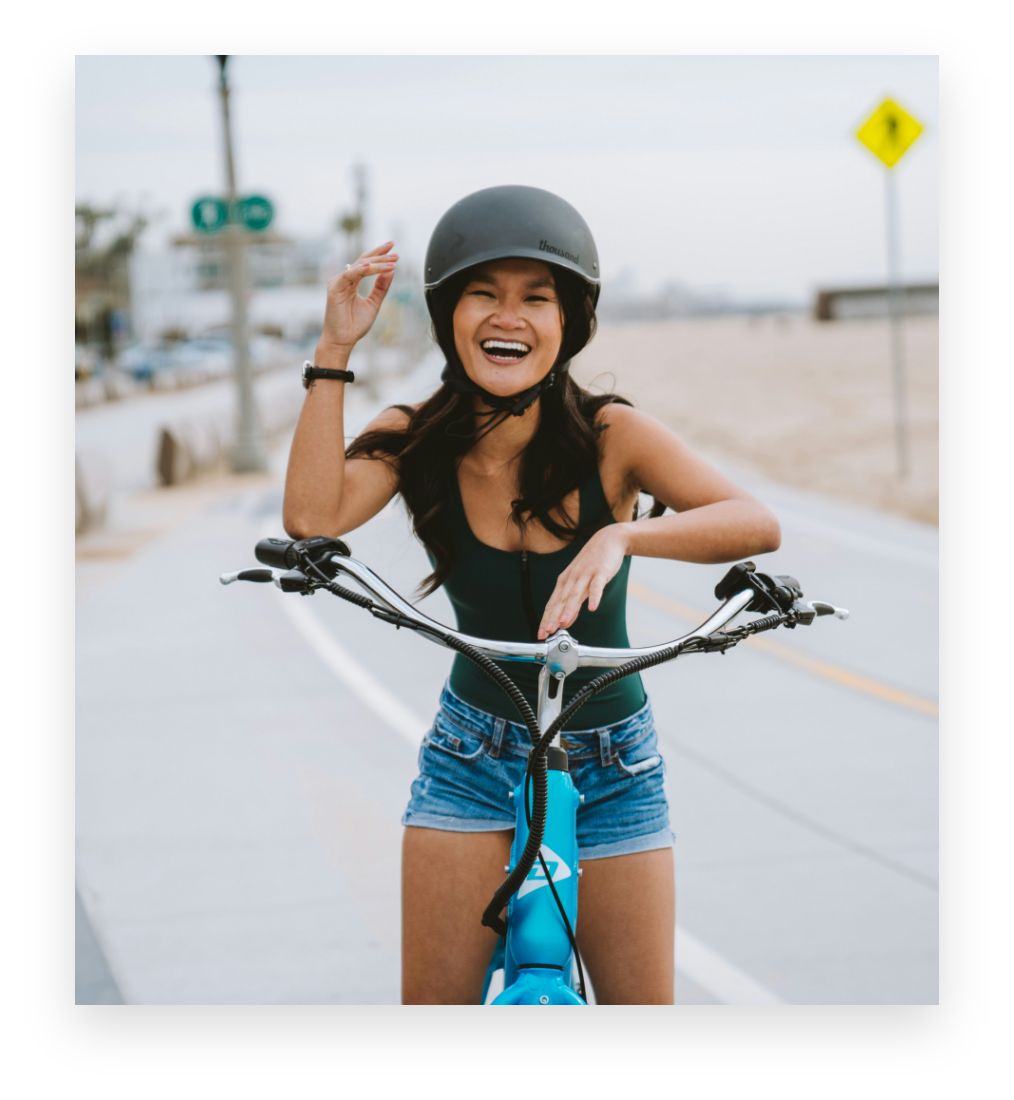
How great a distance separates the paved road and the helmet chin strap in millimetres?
345

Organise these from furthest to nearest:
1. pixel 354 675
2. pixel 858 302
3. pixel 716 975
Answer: pixel 858 302 < pixel 354 675 < pixel 716 975

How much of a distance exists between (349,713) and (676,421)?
827 inches

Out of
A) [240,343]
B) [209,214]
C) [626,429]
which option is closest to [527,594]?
[626,429]

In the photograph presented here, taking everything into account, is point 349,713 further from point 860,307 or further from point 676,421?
point 860,307

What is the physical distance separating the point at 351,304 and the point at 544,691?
2.66 feet

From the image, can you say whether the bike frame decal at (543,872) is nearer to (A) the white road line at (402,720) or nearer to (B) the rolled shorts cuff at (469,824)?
(B) the rolled shorts cuff at (469,824)

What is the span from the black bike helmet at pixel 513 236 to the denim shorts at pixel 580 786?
63 centimetres

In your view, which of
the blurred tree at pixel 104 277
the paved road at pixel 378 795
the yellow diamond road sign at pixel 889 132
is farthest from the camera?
the blurred tree at pixel 104 277

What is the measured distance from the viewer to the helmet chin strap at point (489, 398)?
7.84 feet

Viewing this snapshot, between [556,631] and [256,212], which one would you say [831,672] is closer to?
[556,631]

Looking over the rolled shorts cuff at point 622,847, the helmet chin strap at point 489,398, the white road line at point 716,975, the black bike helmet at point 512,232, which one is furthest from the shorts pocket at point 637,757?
the white road line at point 716,975

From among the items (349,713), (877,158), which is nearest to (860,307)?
(877,158)

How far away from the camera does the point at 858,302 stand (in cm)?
8425
